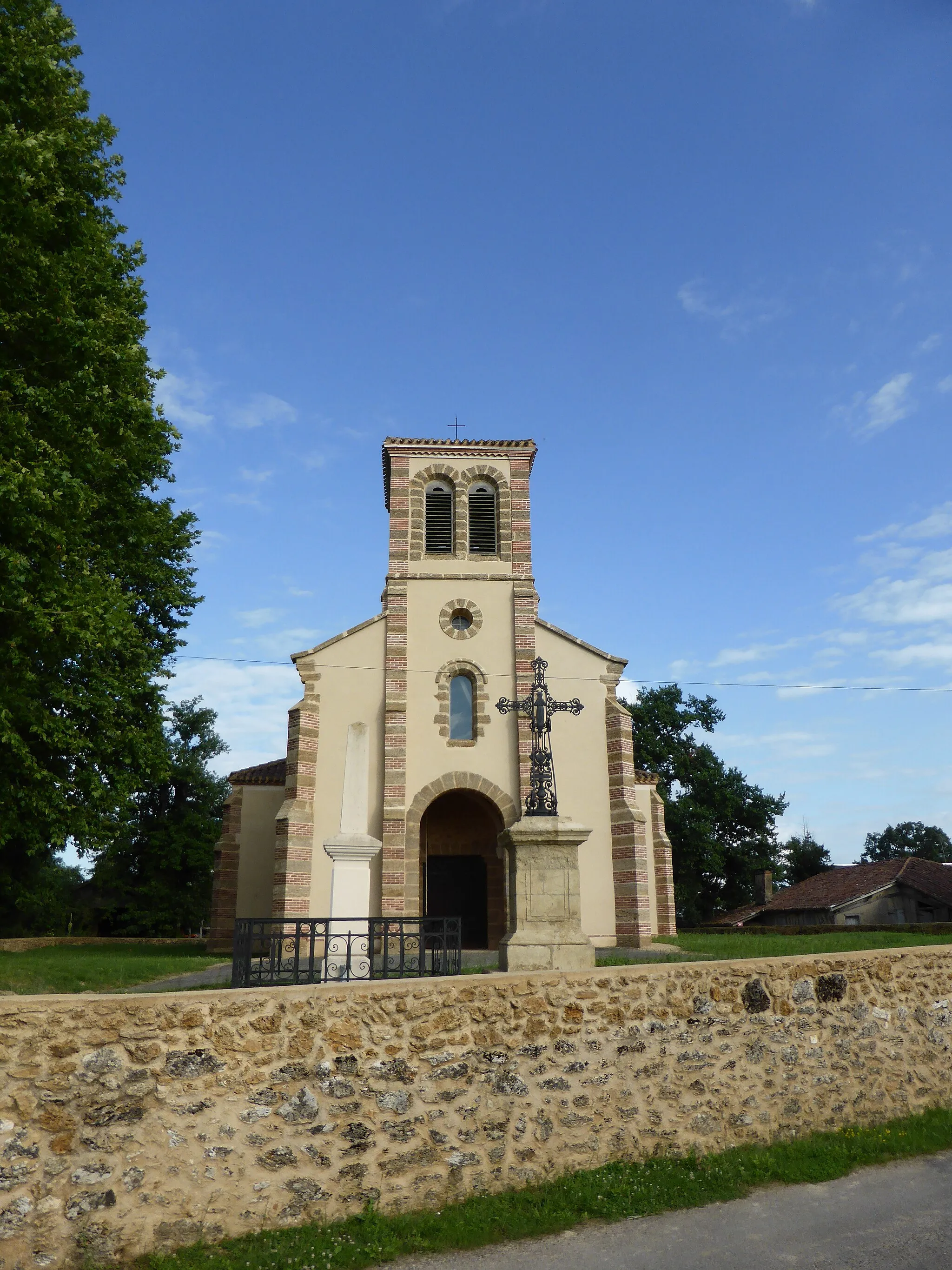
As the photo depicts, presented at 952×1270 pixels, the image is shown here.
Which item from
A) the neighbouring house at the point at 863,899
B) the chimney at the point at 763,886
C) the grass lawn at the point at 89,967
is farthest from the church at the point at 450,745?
the chimney at the point at 763,886

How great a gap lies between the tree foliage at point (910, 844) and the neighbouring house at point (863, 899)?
38616 mm

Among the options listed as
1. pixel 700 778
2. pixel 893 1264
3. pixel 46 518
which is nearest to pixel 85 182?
pixel 46 518

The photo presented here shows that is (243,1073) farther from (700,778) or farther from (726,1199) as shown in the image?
(700,778)

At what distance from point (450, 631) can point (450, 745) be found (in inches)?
117

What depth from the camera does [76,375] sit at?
1041 centimetres

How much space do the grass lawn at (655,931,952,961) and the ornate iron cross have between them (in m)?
3.89

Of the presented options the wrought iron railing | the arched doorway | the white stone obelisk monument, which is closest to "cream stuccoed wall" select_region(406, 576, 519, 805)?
the arched doorway

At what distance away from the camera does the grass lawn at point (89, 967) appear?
12211 mm

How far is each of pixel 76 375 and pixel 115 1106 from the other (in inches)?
346

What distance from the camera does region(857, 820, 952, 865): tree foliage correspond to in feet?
233

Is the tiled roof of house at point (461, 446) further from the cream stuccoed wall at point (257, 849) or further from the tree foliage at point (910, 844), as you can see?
the tree foliage at point (910, 844)

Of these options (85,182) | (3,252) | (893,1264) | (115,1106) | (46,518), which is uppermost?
(85,182)

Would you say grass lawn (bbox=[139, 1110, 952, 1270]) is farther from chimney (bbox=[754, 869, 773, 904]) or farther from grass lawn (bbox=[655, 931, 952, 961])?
chimney (bbox=[754, 869, 773, 904])

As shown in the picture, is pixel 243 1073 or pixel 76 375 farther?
pixel 76 375
